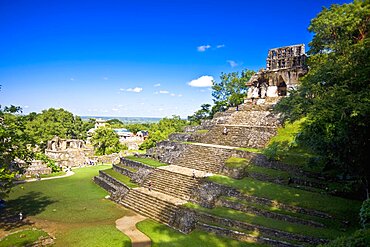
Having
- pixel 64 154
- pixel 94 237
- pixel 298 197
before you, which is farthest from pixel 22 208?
pixel 64 154

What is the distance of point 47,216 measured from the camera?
13805 mm

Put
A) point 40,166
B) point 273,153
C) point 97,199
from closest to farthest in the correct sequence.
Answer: point 273,153
point 97,199
point 40,166

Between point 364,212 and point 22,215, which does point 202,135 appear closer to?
point 22,215

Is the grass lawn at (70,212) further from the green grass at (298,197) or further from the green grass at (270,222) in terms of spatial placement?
the green grass at (298,197)

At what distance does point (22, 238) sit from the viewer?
1103 centimetres

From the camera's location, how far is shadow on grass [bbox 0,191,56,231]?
12.9 m

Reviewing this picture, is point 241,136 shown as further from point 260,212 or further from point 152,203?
point 260,212

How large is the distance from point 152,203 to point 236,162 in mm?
5935

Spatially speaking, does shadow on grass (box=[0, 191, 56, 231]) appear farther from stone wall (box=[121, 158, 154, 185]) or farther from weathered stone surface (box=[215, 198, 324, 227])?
weathered stone surface (box=[215, 198, 324, 227])

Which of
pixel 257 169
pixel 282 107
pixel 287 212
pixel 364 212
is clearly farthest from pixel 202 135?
pixel 364 212

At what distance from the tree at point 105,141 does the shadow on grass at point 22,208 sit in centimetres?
1885

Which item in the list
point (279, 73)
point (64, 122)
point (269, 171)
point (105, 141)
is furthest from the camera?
point (64, 122)

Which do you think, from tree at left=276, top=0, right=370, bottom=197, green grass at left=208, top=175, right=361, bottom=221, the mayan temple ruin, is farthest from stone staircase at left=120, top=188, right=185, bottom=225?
tree at left=276, top=0, right=370, bottom=197

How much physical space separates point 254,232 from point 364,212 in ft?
13.6
